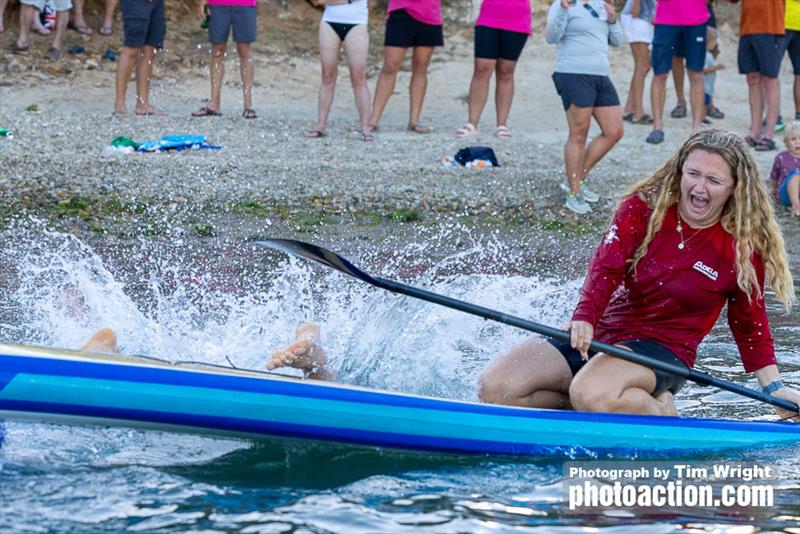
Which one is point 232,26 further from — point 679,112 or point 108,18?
point 679,112

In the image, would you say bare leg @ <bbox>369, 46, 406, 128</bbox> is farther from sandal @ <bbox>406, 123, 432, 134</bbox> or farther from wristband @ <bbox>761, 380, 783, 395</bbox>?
wristband @ <bbox>761, 380, 783, 395</bbox>

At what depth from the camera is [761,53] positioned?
11.2 meters

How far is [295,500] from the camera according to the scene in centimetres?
473

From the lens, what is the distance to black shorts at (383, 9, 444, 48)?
432 inches

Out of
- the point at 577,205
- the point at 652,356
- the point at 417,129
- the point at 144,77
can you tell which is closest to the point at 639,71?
the point at 417,129

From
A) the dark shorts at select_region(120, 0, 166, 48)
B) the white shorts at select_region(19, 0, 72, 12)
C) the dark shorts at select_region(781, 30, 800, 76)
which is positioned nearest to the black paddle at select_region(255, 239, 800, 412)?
the dark shorts at select_region(120, 0, 166, 48)

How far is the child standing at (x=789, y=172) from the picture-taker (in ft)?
32.5

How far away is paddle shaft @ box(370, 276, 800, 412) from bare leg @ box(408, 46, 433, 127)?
612cm

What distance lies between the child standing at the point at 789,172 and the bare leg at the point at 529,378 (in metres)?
5.23

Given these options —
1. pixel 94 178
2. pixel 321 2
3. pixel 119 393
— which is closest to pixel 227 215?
pixel 94 178

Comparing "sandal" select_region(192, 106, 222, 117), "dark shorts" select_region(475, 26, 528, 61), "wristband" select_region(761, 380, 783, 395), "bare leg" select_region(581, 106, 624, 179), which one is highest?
"dark shorts" select_region(475, 26, 528, 61)

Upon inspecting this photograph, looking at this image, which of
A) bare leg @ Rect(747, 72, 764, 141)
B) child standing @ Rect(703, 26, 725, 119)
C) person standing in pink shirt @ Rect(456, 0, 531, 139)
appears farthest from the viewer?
child standing @ Rect(703, 26, 725, 119)

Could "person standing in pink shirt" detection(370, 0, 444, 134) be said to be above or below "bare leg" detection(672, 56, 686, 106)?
above

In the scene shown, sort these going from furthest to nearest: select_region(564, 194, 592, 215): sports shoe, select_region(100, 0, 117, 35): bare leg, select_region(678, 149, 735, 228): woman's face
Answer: select_region(100, 0, 117, 35): bare leg < select_region(564, 194, 592, 215): sports shoe < select_region(678, 149, 735, 228): woman's face
